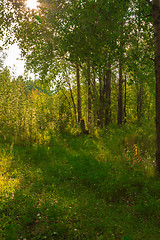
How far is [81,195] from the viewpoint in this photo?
6.24m

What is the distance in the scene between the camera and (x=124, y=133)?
11.6 m

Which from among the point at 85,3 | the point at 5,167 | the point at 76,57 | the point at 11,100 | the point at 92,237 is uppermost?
the point at 85,3

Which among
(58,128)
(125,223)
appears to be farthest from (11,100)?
(125,223)

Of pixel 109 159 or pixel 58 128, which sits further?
pixel 58 128

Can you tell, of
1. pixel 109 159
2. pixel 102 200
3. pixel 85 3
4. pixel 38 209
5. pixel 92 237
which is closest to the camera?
pixel 92 237

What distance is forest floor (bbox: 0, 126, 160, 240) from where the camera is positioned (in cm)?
454

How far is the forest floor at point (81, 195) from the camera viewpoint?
4539mm

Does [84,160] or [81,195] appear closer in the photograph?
[81,195]

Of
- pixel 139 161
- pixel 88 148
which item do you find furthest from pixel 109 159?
pixel 88 148

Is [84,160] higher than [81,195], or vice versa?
[84,160]

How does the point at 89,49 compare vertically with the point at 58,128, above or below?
above

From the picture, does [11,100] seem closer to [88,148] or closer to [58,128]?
[58,128]

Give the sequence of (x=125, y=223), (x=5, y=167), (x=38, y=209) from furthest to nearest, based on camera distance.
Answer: (x=5, y=167) < (x=38, y=209) < (x=125, y=223)

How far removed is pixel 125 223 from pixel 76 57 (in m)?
5.28
